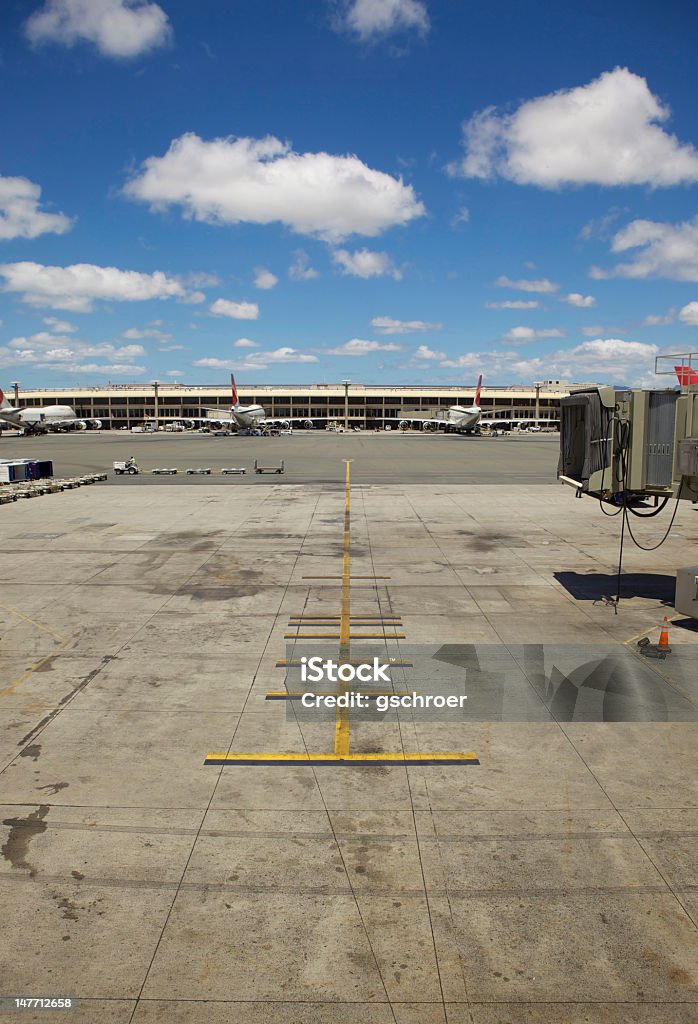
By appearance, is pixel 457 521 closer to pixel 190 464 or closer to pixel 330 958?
pixel 330 958

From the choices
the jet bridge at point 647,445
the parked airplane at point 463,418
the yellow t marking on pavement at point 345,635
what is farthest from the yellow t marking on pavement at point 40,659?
the parked airplane at point 463,418

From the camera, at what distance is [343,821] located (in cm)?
954

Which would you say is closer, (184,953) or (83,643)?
(184,953)

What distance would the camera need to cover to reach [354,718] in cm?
1287

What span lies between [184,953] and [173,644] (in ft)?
33.9

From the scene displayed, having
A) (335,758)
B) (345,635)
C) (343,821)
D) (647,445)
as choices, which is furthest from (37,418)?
(343,821)

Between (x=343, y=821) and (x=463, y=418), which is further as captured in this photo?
(x=463, y=418)

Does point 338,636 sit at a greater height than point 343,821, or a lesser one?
lesser

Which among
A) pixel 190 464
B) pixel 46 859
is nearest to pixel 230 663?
pixel 46 859

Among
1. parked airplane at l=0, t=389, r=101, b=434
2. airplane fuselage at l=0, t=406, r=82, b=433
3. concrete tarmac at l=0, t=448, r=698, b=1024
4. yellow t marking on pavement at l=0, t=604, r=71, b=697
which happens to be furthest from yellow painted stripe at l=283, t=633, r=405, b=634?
airplane fuselage at l=0, t=406, r=82, b=433

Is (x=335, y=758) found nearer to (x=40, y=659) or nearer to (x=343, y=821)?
(x=343, y=821)

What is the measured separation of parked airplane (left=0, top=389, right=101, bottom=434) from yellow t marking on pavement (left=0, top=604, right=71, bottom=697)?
389 feet

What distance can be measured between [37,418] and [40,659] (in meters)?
150

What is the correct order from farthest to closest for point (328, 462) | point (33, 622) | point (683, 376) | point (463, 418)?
point (463, 418) < point (328, 462) < point (683, 376) < point (33, 622)
